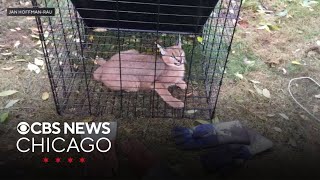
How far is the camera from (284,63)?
336 centimetres

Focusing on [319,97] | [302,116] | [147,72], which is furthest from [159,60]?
[319,97]

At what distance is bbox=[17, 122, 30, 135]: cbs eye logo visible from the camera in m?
2.48

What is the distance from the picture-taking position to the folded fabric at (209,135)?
95.2 inches

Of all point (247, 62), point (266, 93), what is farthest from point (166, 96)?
point (247, 62)

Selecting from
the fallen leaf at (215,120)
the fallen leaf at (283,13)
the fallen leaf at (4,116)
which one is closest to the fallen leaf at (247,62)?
the fallen leaf at (215,120)

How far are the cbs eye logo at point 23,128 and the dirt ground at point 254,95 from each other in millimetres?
40

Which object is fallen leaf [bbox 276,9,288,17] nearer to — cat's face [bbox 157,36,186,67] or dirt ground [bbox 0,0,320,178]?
dirt ground [bbox 0,0,320,178]

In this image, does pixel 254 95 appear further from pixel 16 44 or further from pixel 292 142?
pixel 16 44

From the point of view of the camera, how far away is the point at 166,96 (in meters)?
2.70

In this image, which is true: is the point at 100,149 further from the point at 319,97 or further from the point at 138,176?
the point at 319,97

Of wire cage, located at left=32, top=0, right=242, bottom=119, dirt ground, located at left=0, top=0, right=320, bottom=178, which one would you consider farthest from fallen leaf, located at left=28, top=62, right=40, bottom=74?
wire cage, located at left=32, top=0, right=242, bottom=119

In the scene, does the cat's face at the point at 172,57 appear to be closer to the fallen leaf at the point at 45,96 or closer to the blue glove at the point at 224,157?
the blue glove at the point at 224,157

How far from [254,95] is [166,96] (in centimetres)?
77

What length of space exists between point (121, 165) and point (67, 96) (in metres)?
0.80
